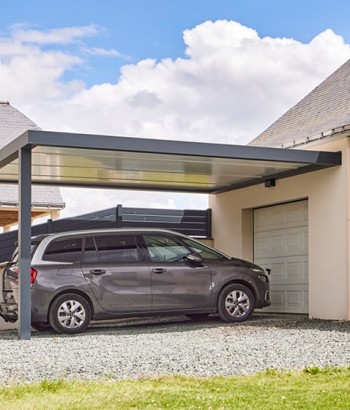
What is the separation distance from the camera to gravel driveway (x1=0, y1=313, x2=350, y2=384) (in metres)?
9.64

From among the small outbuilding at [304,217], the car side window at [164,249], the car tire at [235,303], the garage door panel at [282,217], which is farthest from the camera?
the garage door panel at [282,217]

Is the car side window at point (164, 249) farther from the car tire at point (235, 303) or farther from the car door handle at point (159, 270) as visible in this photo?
the car tire at point (235, 303)

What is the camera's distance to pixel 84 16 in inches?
492

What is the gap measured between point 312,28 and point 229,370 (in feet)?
20.7

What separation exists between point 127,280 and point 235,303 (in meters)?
2.02

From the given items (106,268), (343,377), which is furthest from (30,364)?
(106,268)

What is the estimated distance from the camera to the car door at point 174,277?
14945mm

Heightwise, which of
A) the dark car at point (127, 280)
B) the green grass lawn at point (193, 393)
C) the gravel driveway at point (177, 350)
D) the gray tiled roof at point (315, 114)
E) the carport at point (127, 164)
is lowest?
the green grass lawn at point (193, 393)

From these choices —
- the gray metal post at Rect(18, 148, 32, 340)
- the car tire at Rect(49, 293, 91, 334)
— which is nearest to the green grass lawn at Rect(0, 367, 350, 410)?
the gray metal post at Rect(18, 148, 32, 340)

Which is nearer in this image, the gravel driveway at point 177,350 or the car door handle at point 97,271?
the gravel driveway at point 177,350

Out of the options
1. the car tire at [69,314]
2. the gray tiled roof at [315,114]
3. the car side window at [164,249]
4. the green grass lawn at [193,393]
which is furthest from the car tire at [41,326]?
the green grass lawn at [193,393]

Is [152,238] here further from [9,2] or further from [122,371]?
[122,371]

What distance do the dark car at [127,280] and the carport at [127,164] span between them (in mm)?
709

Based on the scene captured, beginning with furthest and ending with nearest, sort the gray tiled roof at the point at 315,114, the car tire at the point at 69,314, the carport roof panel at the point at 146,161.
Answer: the gray tiled roof at the point at 315,114, the car tire at the point at 69,314, the carport roof panel at the point at 146,161
